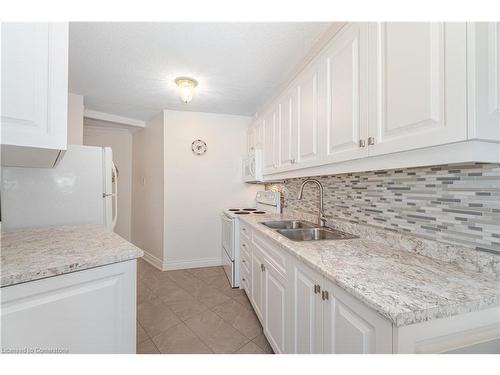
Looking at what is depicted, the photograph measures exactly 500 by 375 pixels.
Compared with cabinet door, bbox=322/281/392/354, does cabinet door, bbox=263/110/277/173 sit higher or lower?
higher

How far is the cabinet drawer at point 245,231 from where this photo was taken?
6.82 feet

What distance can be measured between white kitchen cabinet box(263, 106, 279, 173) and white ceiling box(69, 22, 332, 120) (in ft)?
1.09

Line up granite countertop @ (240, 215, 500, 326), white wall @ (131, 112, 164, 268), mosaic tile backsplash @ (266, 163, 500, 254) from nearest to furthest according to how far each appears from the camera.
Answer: granite countertop @ (240, 215, 500, 326), mosaic tile backsplash @ (266, 163, 500, 254), white wall @ (131, 112, 164, 268)

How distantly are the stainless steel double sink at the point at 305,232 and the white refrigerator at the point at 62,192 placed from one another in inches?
62.0

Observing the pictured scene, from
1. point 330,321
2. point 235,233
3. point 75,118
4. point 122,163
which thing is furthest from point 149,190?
point 330,321

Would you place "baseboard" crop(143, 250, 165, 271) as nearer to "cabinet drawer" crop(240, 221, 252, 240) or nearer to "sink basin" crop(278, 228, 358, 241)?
"cabinet drawer" crop(240, 221, 252, 240)

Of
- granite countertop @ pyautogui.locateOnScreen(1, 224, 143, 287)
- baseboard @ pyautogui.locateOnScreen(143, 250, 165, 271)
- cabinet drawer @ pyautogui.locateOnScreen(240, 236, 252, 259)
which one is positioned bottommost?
baseboard @ pyautogui.locateOnScreen(143, 250, 165, 271)

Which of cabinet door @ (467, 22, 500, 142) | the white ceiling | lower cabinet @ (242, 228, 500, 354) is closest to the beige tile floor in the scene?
lower cabinet @ (242, 228, 500, 354)

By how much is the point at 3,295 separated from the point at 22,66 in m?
0.83

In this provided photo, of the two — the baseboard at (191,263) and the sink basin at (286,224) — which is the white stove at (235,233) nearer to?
the baseboard at (191,263)

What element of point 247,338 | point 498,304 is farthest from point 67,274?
point 498,304

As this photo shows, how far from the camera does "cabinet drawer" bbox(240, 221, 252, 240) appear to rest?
2079 millimetres

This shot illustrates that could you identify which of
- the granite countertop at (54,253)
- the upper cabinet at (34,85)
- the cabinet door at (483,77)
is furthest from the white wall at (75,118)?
the cabinet door at (483,77)

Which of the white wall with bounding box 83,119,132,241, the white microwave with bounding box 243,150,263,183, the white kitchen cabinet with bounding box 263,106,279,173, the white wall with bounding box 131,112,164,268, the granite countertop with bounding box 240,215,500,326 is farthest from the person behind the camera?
the white wall with bounding box 83,119,132,241
